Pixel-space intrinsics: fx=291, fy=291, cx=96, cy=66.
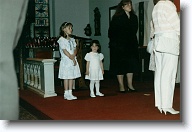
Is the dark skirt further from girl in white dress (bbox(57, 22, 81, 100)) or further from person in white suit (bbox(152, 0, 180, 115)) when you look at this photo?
person in white suit (bbox(152, 0, 180, 115))

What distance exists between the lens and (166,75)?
11.2 ft

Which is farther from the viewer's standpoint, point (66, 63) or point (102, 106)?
point (66, 63)

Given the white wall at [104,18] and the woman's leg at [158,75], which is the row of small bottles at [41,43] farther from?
the woman's leg at [158,75]

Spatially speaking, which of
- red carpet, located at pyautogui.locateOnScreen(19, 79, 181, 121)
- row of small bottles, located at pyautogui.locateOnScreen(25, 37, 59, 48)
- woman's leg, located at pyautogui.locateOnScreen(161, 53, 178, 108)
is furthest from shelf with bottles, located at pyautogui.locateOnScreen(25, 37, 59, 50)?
woman's leg, located at pyautogui.locateOnScreen(161, 53, 178, 108)

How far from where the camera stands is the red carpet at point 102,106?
3.52 m

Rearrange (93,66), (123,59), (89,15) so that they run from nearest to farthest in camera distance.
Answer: (93,66)
(123,59)
(89,15)

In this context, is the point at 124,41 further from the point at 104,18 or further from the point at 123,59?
the point at 104,18

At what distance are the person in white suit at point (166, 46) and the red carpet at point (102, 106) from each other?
0.85 ft

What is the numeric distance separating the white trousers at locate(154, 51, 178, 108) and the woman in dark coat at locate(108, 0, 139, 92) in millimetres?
1309

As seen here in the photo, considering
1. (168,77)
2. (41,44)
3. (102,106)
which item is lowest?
(102,106)

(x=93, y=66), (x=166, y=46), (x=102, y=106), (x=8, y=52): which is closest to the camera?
(x=166, y=46)

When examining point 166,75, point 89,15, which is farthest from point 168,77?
point 89,15

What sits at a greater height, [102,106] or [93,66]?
[93,66]

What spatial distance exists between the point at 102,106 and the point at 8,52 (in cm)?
143
